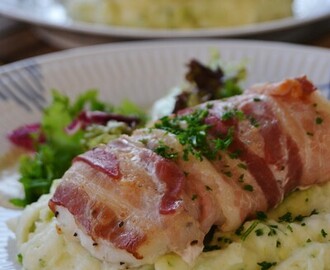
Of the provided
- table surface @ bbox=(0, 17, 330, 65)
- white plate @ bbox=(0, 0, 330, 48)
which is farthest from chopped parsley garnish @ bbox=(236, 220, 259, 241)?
table surface @ bbox=(0, 17, 330, 65)

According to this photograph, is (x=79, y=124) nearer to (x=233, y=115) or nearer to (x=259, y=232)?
(x=233, y=115)

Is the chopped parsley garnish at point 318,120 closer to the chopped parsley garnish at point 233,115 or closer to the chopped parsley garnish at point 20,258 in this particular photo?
the chopped parsley garnish at point 233,115

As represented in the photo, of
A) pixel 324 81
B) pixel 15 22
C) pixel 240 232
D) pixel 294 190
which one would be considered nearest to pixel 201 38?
pixel 324 81

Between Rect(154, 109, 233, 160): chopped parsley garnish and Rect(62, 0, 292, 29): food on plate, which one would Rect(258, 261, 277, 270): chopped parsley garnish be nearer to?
Rect(154, 109, 233, 160): chopped parsley garnish

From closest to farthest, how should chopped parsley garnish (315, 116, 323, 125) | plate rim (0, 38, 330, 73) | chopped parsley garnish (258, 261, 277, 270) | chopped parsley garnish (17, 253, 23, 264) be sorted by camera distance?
1. chopped parsley garnish (258, 261, 277, 270)
2. chopped parsley garnish (17, 253, 23, 264)
3. chopped parsley garnish (315, 116, 323, 125)
4. plate rim (0, 38, 330, 73)

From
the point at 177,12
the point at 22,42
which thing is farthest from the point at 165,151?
the point at 22,42

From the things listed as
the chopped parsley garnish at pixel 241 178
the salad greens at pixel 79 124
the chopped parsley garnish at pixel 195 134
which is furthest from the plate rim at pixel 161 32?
the chopped parsley garnish at pixel 241 178
